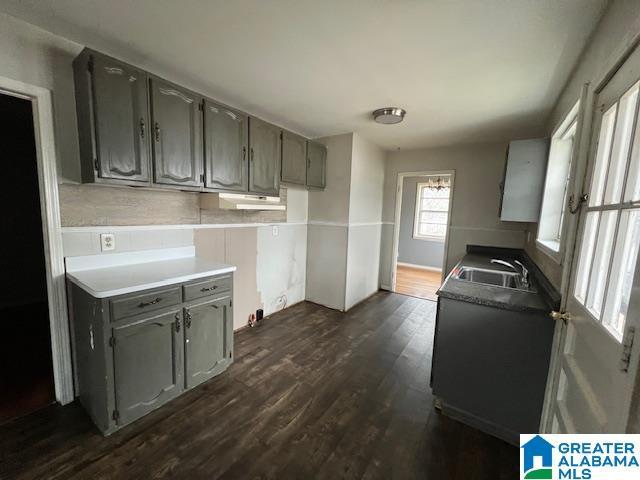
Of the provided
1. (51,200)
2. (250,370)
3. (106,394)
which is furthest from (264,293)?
(51,200)

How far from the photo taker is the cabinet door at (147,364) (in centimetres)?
156

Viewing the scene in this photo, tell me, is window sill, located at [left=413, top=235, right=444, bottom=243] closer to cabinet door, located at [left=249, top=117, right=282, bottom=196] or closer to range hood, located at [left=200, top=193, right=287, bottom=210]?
cabinet door, located at [left=249, top=117, right=282, bottom=196]

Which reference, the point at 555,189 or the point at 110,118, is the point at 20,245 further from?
the point at 555,189

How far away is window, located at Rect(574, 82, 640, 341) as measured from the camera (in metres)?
0.83

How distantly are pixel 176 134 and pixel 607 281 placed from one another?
2.47 meters

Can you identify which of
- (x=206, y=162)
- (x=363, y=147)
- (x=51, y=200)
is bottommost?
(x=51, y=200)

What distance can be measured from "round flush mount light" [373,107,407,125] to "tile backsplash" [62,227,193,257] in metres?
2.10

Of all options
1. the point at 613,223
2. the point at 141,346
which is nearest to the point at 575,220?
the point at 613,223

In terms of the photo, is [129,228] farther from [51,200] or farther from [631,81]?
[631,81]

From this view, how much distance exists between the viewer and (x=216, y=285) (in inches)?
79.1

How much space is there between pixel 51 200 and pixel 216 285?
112 cm

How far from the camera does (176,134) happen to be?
1922 mm

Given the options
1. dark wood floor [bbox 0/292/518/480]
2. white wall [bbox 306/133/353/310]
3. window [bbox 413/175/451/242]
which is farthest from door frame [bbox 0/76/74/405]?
window [bbox 413/175/451/242]

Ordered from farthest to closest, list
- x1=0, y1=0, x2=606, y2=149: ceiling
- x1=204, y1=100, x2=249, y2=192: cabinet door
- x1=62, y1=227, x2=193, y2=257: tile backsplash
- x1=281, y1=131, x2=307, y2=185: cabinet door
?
x1=281, y1=131, x2=307, y2=185: cabinet door
x1=204, y1=100, x2=249, y2=192: cabinet door
x1=62, y1=227, x2=193, y2=257: tile backsplash
x1=0, y1=0, x2=606, y2=149: ceiling
